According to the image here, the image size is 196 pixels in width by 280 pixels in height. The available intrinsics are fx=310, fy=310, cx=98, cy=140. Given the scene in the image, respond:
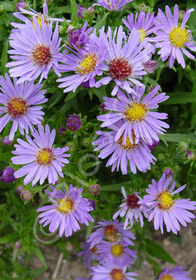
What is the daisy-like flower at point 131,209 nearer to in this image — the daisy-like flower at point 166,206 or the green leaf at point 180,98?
the daisy-like flower at point 166,206

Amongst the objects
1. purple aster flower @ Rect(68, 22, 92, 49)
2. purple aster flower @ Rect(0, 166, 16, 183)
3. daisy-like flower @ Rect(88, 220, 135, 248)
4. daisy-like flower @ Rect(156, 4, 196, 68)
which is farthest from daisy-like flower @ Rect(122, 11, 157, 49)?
daisy-like flower @ Rect(88, 220, 135, 248)

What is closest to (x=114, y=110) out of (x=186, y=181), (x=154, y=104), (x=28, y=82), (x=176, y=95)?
(x=154, y=104)

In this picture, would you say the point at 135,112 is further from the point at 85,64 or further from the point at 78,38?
the point at 78,38

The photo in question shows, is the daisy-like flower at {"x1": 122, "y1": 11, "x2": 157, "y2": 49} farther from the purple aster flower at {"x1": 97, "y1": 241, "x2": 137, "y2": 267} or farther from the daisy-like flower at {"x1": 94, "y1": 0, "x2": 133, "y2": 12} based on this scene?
the purple aster flower at {"x1": 97, "y1": 241, "x2": 137, "y2": 267}

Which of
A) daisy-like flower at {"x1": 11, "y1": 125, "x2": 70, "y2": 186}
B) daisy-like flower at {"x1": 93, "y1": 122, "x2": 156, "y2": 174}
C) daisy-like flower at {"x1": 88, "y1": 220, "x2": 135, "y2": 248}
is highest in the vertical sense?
daisy-like flower at {"x1": 93, "y1": 122, "x2": 156, "y2": 174}

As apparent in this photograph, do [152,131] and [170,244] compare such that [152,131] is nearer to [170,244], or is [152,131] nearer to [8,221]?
[8,221]

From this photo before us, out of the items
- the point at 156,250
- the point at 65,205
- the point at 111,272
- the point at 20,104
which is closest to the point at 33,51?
the point at 20,104

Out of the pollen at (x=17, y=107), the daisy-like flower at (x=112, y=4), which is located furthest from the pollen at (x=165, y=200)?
the daisy-like flower at (x=112, y=4)
